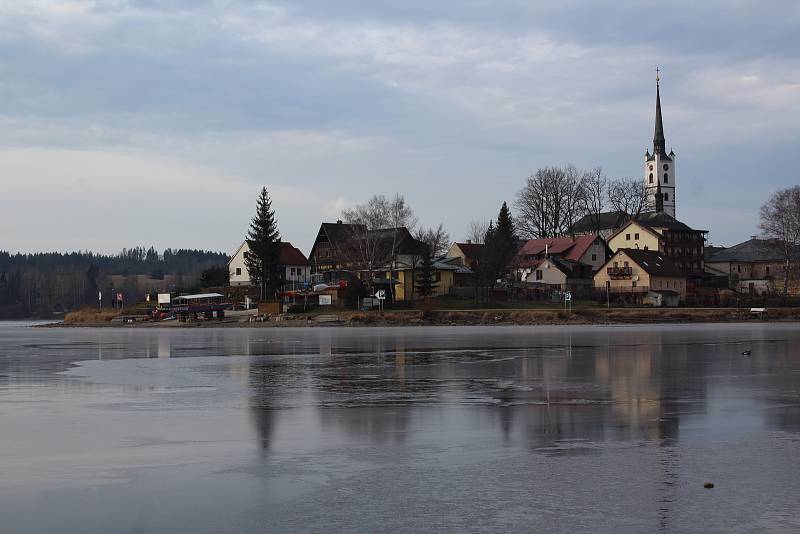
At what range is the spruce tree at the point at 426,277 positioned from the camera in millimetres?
93562

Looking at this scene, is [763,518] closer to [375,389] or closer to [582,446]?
[582,446]

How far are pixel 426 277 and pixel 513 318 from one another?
1828 cm

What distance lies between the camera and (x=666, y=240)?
125 meters

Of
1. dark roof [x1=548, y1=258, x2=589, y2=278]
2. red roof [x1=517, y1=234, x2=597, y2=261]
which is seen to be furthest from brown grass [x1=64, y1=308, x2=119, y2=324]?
dark roof [x1=548, y1=258, x2=589, y2=278]

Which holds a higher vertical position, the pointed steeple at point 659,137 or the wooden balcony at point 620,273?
the pointed steeple at point 659,137

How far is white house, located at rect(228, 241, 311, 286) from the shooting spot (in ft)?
383

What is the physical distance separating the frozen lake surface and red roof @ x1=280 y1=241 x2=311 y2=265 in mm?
98790

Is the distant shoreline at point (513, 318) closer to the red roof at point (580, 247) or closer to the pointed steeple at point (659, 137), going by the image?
the red roof at point (580, 247)

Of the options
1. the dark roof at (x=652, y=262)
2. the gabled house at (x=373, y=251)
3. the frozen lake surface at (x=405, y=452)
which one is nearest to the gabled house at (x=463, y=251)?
the gabled house at (x=373, y=251)

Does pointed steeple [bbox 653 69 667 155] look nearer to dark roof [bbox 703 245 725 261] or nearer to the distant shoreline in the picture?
dark roof [bbox 703 245 725 261]

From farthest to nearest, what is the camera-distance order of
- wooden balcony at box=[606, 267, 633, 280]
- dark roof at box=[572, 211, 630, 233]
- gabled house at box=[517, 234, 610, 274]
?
dark roof at box=[572, 211, 630, 233]
gabled house at box=[517, 234, 610, 274]
wooden balcony at box=[606, 267, 633, 280]

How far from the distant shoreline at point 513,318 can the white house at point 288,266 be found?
32.9 m

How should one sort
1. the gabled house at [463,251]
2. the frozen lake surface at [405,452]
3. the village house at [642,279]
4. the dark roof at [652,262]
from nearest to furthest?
the frozen lake surface at [405,452] < the village house at [642,279] < the dark roof at [652,262] < the gabled house at [463,251]

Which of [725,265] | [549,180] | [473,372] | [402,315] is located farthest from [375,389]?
[725,265]
